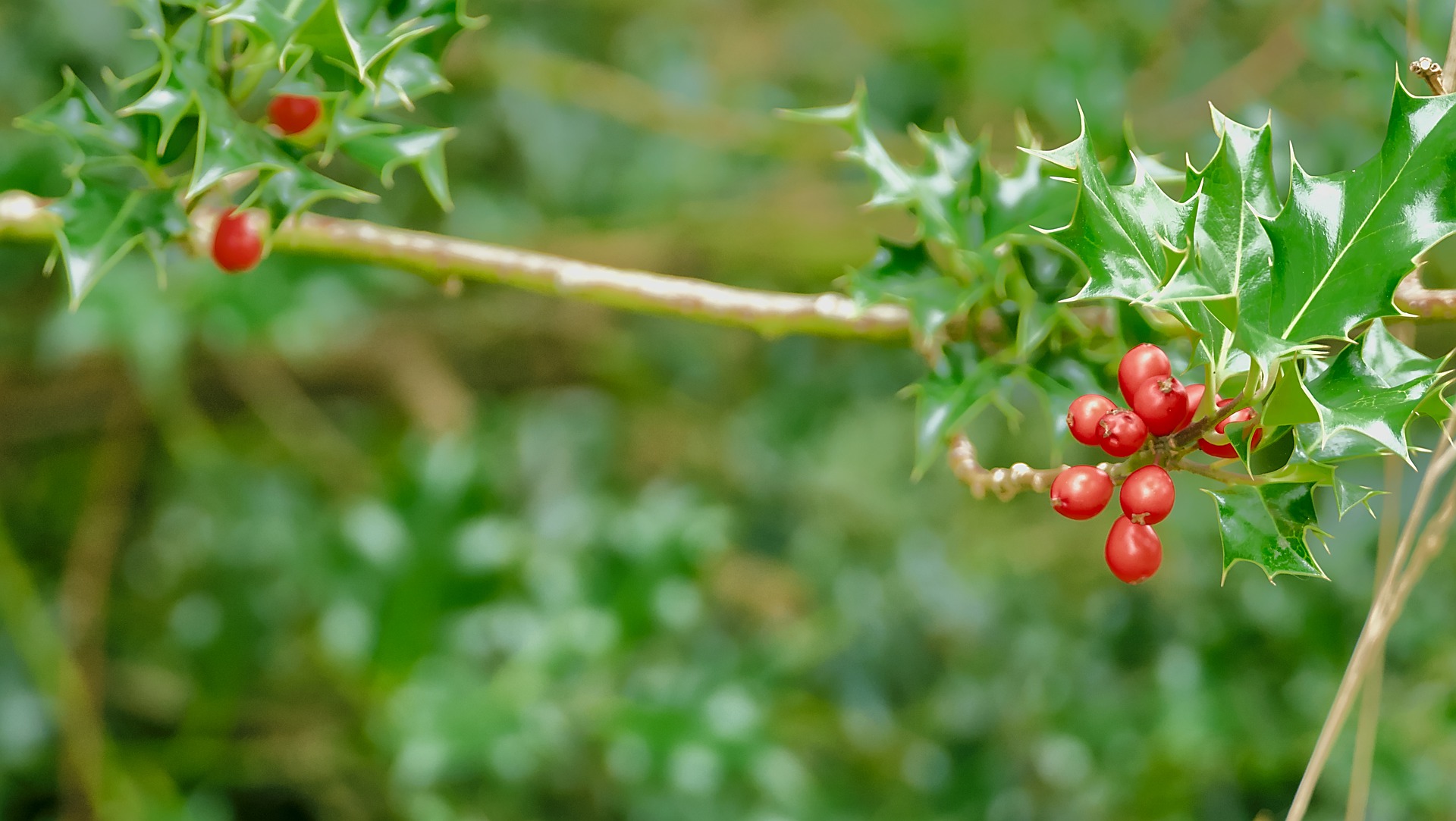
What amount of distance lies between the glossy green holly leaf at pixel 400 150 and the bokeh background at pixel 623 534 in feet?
2.21

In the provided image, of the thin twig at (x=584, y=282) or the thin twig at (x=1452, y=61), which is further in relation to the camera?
the thin twig at (x=584, y=282)

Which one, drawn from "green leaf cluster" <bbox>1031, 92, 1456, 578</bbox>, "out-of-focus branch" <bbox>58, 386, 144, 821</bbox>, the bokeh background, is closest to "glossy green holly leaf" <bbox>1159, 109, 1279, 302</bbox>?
"green leaf cluster" <bbox>1031, 92, 1456, 578</bbox>

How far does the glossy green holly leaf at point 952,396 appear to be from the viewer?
2.14 ft

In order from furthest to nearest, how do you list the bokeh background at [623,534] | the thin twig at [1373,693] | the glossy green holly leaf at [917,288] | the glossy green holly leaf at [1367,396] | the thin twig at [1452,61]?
the bokeh background at [623,534] → the thin twig at [1373,693] → the glossy green holly leaf at [917,288] → the thin twig at [1452,61] → the glossy green holly leaf at [1367,396]

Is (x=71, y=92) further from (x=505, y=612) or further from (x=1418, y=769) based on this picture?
(x=1418, y=769)

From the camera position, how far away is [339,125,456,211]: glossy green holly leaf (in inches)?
27.0

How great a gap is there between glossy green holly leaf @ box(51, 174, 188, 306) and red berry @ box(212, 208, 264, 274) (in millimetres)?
23

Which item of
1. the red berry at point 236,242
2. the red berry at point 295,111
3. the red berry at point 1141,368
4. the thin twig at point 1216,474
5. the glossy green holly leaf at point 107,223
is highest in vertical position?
the red berry at point 1141,368

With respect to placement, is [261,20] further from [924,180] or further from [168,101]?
[924,180]

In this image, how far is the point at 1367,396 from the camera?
1.55ft

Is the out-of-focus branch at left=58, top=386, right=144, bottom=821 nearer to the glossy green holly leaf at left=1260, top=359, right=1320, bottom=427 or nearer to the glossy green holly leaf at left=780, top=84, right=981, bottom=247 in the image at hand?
the glossy green holly leaf at left=780, top=84, right=981, bottom=247

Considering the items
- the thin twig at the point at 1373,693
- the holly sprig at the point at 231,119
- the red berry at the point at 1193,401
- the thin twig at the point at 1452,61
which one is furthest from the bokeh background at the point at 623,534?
the red berry at the point at 1193,401

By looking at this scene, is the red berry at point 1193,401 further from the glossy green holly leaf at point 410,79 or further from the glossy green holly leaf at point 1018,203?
the glossy green holly leaf at point 410,79

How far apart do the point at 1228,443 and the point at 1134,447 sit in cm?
7
